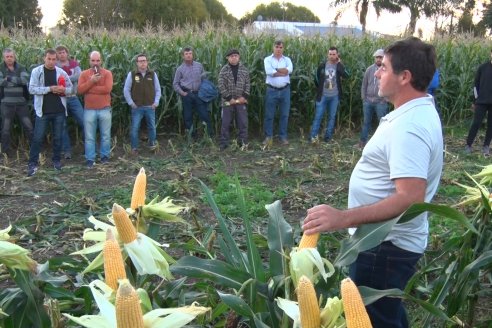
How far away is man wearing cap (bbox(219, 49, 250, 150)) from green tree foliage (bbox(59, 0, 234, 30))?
21.7m

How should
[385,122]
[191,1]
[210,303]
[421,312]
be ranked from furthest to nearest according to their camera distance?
1. [191,1]
2. [421,312]
3. [210,303]
4. [385,122]

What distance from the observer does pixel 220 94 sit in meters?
10.6

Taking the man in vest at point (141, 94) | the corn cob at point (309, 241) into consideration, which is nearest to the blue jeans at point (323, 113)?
the man in vest at point (141, 94)

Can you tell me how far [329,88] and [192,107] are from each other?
2640mm

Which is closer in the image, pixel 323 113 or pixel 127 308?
pixel 127 308

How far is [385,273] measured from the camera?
7.77ft

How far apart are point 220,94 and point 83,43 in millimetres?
3059

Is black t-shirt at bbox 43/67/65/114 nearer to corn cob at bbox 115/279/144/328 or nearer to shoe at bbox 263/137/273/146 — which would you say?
shoe at bbox 263/137/273/146

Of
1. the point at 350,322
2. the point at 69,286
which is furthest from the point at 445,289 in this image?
the point at 69,286

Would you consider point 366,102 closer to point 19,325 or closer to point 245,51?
point 245,51

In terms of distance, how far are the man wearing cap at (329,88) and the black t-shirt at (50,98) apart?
465cm

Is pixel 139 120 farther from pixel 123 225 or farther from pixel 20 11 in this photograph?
pixel 20 11

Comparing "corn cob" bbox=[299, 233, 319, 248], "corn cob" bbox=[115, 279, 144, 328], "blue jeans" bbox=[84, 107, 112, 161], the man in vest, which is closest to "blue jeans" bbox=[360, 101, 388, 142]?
the man in vest

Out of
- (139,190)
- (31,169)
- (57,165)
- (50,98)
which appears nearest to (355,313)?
(139,190)
